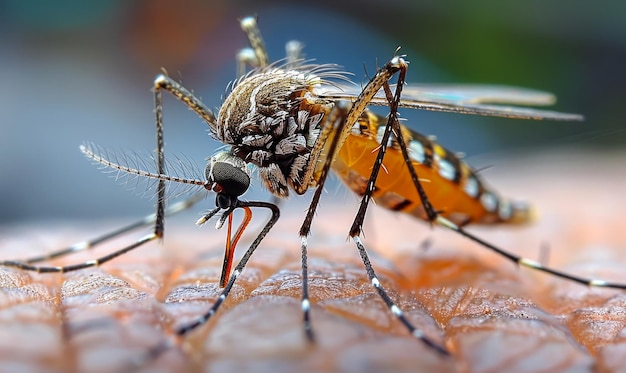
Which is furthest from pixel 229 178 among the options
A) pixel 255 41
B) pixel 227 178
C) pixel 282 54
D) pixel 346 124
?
pixel 282 54

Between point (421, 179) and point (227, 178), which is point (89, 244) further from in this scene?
point (421, 179)

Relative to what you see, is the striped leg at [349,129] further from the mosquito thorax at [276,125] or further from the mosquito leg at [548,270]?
the mosquito leg at [548,270]

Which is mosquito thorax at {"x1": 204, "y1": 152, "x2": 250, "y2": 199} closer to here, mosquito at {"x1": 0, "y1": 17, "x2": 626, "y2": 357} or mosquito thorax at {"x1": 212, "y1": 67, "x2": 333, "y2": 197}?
mosquito at {"x1": 0, "y1": 17, "x2": 626, "y2": 357}

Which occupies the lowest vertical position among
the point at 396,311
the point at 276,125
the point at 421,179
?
the point at 396,311

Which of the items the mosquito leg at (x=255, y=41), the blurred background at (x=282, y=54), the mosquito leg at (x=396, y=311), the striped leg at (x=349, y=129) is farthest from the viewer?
the blurred background at (x=282, y=54)

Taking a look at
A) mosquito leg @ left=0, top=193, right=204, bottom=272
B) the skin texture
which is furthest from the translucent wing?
mosquito leg @ left=0, top=193, right=204, bottom=272

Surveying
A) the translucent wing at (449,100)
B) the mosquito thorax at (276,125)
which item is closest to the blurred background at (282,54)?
the translucent wing at (449,100)
